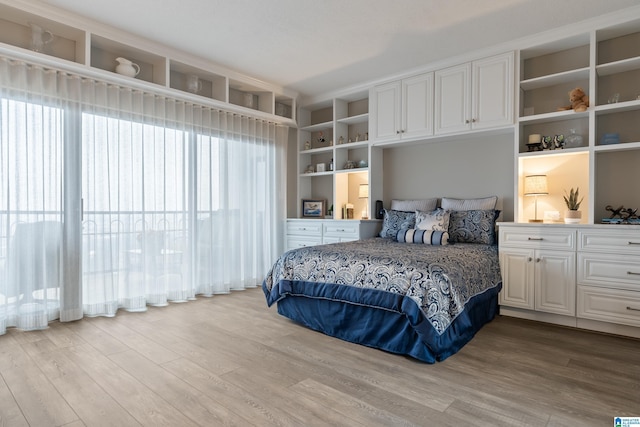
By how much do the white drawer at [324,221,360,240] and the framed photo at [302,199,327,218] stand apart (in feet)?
1.84

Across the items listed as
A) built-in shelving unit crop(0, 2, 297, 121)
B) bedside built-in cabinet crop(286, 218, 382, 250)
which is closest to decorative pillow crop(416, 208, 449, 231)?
bedside built-in cabinet crop(286, 218, 382, 250)

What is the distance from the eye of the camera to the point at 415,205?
4629 mm

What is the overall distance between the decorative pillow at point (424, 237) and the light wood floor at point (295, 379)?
38.2 inches

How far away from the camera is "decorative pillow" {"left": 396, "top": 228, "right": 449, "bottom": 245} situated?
12.3ft

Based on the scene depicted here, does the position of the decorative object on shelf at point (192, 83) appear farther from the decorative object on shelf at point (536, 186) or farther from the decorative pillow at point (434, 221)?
the decorative object on shelf at point (536, 186)

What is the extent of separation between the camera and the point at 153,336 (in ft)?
9.78

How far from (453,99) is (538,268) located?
1.99 m

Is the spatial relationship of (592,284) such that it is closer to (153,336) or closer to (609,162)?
(609,162)

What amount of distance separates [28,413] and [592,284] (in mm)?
4022

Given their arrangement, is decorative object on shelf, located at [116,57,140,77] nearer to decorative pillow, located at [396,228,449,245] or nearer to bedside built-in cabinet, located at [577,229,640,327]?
decorative pillow, located at [396,228,449,245]

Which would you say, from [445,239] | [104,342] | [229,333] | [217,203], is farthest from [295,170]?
[104,342]

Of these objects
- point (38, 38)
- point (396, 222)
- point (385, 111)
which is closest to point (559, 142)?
point (396, 222)

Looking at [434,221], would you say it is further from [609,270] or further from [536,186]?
[609,270]

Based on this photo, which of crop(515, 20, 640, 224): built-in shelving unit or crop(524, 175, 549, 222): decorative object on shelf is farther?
crop(524, 175, 549, 222): decorative object on shelf
